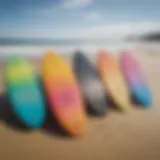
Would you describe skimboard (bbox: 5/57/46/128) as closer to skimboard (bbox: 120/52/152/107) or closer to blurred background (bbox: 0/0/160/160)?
blurred background (bbox: 0/0/160/160)

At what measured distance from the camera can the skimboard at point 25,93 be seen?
0.95 meters

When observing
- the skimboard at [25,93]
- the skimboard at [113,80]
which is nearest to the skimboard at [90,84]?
the skimboard at [113,80]

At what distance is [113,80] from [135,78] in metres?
0.07

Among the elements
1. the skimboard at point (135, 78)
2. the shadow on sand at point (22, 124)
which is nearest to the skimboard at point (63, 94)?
the shadow on sand at point (22, 124)

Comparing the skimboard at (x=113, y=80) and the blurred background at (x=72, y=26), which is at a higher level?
the blurred background at (x=72, y=26)

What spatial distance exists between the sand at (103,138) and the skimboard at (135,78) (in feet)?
0.07

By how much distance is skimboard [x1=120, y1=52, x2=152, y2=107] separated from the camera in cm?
101

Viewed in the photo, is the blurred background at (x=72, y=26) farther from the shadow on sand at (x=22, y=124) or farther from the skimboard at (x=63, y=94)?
the shadow on sand at (x=22, y=124)

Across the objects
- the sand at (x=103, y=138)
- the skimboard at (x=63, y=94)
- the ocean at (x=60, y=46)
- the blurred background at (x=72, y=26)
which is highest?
the blurred background at (x=72, y=26)

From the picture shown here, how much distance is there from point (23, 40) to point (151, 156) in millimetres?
503

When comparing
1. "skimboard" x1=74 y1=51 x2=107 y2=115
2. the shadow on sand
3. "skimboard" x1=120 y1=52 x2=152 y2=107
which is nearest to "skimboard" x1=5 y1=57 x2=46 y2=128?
the shadow on sand

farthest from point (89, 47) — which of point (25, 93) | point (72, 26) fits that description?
point (25, 93)

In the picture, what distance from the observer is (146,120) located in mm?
1009

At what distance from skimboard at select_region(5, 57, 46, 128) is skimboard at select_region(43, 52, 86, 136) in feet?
0.11
